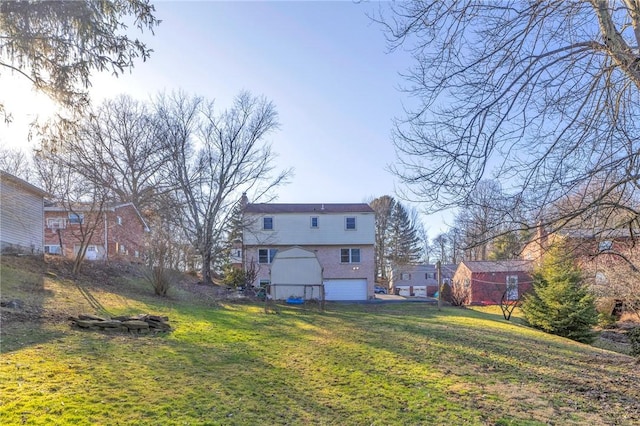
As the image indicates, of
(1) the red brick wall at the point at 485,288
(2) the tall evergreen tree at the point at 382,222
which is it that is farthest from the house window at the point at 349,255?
(2) the tall evergreen tree at the point at 382,222

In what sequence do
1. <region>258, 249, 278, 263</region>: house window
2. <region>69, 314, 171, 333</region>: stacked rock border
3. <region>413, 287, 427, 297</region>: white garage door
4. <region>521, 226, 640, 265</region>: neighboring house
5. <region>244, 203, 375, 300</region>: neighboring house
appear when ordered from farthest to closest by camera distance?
1. <region>413, 287, 427, 297</region>: white garage door
2. <region>258, 249, 278, 263</region>: house window
3. <region>244, 203, 375, 300</region>: neighboring house
4. <region>69, 314, 171, 333</region>: stacked rock border
5. <region>521, 226, 640, 265</region>: neighboring house

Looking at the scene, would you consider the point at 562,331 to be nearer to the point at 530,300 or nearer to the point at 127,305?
the point at 530,300

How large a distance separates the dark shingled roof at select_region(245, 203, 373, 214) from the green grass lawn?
56.9 feet

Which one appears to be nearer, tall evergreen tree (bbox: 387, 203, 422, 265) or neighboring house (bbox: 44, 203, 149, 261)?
neighboring house (bbox: 44, 203, 149, 261)

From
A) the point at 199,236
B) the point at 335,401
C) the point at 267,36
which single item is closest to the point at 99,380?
the point at 335,401

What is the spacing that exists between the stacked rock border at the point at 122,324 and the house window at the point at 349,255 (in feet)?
64.1

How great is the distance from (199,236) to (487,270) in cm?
2172

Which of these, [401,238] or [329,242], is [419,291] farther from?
[329,242]

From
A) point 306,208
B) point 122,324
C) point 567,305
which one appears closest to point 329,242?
point 306,208

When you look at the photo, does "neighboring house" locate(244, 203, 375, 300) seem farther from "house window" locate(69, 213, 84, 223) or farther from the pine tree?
the pine tree

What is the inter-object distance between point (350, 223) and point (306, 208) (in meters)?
3.27

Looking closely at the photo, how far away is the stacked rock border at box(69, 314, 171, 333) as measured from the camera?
26.7 ft

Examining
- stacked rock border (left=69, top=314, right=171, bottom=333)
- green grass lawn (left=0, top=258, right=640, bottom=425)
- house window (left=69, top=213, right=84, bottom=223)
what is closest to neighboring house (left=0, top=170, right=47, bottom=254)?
house window (left=69, top=213, right=84, bottom=223)

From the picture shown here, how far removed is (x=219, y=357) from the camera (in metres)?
7.26
